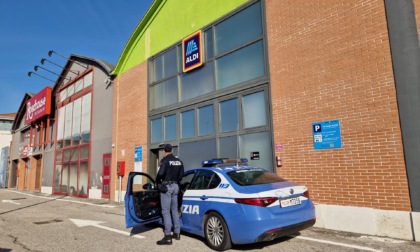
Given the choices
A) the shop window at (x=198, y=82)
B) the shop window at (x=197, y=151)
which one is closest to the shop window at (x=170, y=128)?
the shop window at (x=197, y=151)

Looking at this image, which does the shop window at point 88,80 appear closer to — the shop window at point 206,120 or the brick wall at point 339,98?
the shop window at point 206,120

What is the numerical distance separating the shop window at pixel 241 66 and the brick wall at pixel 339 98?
54 cm

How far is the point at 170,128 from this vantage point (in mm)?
12812

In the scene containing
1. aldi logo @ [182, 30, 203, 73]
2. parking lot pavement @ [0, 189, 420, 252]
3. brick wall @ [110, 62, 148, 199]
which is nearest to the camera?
parking lot pavement @ [0, 189, 420, 252]

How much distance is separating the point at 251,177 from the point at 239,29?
6.22 meters

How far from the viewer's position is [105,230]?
24.8ft

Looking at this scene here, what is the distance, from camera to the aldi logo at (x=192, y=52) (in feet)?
38.0

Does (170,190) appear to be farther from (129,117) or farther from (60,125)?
(60,125)

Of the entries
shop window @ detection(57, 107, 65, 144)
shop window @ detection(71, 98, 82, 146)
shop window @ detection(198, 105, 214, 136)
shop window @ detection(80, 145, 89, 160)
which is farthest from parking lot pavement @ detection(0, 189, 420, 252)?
shop window @ detection(57, 107, 65, 144)

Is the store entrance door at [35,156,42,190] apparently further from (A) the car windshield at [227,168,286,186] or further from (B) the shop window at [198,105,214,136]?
(A) the car windshield at [227,168,286,186]

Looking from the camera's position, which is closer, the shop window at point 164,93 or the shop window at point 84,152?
the shop window at point 164,93

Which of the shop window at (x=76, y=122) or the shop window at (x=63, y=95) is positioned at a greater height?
the shop window at (x=63, y=95)

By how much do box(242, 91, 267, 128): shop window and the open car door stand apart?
12.3ft

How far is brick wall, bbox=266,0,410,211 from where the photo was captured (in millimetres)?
6539
